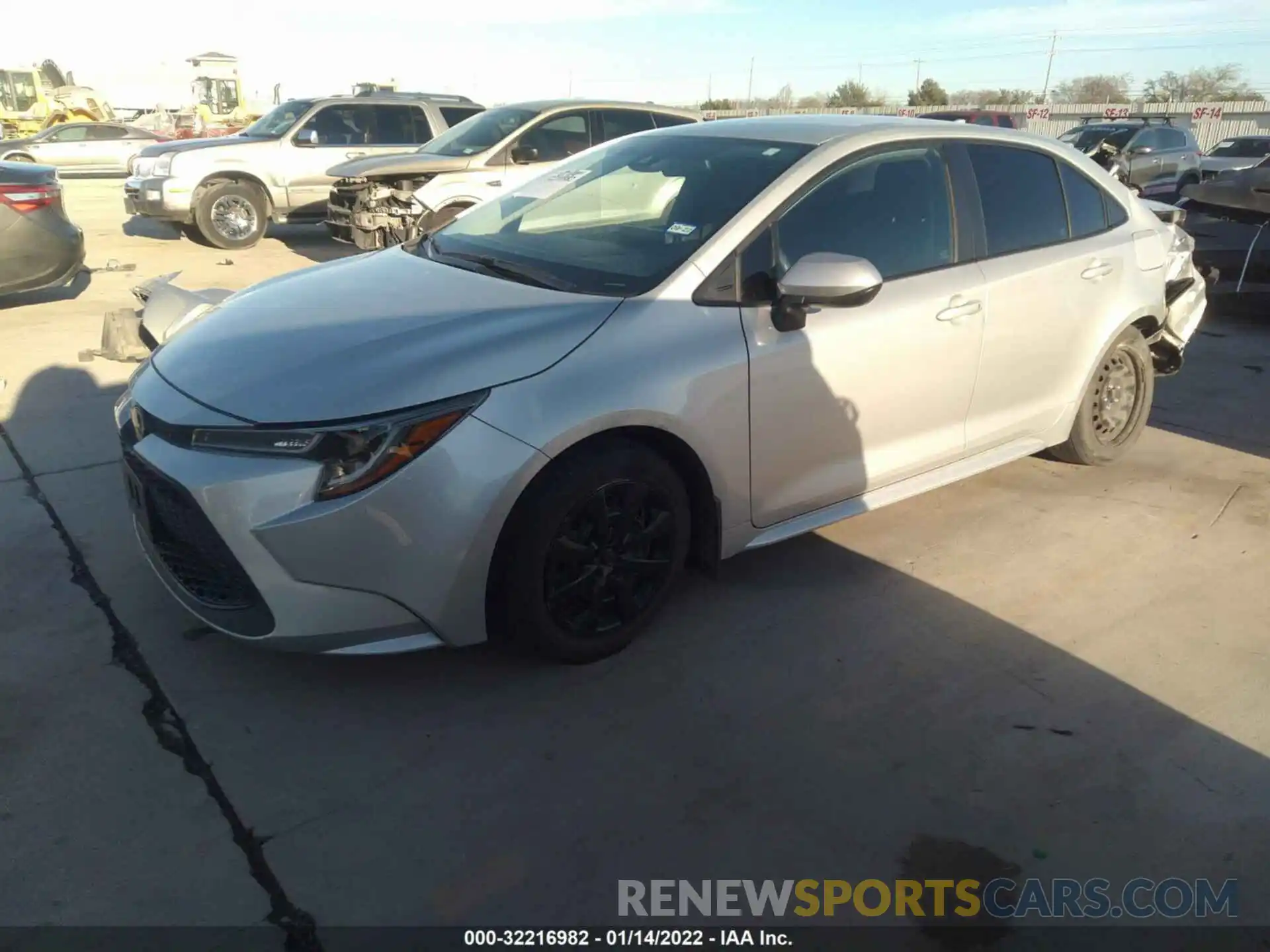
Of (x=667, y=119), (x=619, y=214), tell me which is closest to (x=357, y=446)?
(x=619, y=214)

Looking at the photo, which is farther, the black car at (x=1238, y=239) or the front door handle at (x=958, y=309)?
the black car at (x=1238, y=239)

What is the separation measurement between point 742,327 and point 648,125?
26.3 feet

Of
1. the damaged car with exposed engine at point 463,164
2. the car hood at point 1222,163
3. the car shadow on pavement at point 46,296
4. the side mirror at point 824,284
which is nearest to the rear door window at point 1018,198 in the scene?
the side mirror at point 824,284

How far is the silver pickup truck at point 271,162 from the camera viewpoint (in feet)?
37.9

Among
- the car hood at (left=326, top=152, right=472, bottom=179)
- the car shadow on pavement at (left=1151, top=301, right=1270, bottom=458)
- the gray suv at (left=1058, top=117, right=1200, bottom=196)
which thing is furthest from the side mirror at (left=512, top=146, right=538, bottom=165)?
the gray suv at (left=1058, top=117, right=1200, bottom=196)

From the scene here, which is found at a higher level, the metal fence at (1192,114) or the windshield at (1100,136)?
the metal fence at (1192,114)

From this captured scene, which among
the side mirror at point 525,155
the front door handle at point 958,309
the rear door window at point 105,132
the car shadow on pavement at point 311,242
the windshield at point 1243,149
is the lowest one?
the car shadow on pavement at point 311,242

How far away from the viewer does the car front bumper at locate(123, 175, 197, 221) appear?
11.4m

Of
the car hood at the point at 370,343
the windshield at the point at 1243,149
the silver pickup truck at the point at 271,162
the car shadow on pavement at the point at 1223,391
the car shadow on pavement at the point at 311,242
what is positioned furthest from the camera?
the windshield at the point at 1243,149

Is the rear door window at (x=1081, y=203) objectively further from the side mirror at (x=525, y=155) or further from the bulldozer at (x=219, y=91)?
the bulldozer at (x=219, y=91)

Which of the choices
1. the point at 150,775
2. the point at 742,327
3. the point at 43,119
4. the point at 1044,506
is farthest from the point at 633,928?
the point at 43,119

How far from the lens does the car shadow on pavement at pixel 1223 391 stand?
19.0 ft

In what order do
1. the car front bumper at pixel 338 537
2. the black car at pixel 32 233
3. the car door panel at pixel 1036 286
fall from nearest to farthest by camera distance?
the car front bumper at pixel 338 537 < the car door panel at pixel 1036 286 < the black car at pixel 32 233

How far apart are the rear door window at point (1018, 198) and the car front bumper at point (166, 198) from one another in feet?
33.0
